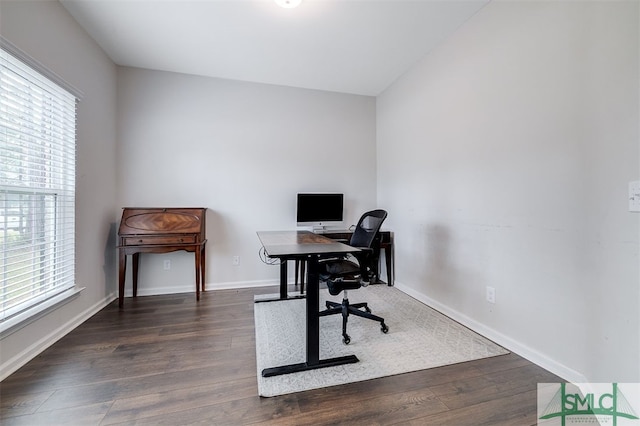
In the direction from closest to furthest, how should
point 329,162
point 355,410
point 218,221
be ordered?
point 355,410
point 218,221
point 329,162

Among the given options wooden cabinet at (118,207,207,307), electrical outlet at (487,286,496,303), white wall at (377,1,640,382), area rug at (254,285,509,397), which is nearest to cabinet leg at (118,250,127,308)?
wooden cabinet at (118,207,207,307)

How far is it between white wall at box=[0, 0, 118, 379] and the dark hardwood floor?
0.60 feet

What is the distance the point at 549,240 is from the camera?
5.68ft

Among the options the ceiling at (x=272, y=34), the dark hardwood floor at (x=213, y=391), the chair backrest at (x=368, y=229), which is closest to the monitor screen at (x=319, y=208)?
the chair backrest at (x=368, y=229)

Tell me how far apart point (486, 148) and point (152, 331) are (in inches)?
125

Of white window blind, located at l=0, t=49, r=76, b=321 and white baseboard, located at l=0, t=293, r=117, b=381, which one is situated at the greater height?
white window blind, located at l=0, t=49, r=76, b=321

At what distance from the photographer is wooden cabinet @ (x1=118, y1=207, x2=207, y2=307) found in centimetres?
275

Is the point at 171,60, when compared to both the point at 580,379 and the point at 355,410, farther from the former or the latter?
the point at 580,379

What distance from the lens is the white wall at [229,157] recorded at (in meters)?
3.16

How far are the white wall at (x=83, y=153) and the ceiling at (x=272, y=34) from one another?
232mm

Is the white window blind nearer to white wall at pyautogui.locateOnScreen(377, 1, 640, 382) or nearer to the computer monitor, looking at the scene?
the computer monitor

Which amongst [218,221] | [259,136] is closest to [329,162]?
[259,136]

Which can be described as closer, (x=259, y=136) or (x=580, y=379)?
(x=580, y=379)

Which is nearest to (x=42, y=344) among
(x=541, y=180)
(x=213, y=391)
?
(x=213, y=391)
